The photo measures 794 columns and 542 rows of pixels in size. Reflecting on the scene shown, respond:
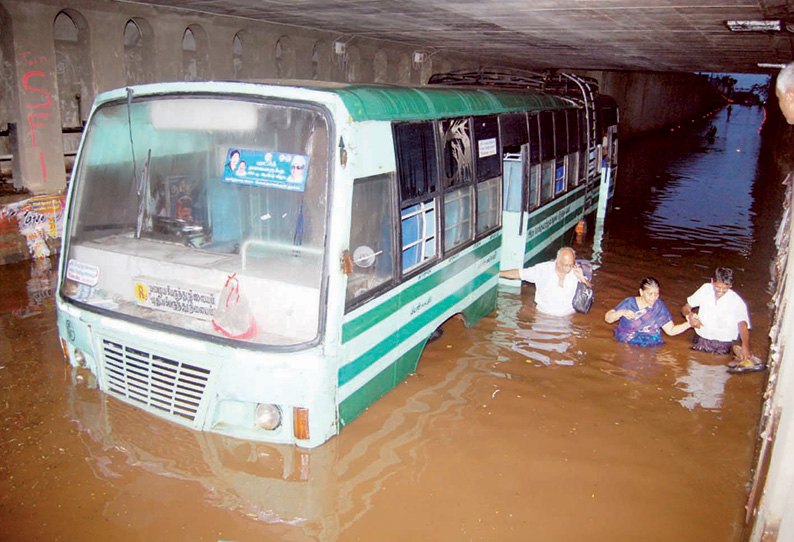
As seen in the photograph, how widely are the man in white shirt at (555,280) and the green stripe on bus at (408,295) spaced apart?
115cm

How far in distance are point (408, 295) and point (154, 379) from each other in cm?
210

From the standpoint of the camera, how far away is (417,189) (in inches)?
200

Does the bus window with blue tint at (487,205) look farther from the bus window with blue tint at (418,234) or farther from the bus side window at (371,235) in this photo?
the bus side window at (371,235)

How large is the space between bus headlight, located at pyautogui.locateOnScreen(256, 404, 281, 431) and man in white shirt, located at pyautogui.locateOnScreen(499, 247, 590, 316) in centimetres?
449

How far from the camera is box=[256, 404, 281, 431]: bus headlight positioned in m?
4.25

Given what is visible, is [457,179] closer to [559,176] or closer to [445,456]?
[445,456]

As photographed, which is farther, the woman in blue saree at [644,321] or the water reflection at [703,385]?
the woman in blue saree at [644,321]

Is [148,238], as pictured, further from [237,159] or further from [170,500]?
[170,500]

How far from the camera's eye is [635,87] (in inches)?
1531

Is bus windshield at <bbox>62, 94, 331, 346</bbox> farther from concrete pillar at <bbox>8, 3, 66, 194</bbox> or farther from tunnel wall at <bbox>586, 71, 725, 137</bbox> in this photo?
tunnel wall at <bbox>586, 71, 725, 137</bbox>

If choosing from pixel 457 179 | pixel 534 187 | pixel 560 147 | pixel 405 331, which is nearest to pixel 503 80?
pixel 560 147

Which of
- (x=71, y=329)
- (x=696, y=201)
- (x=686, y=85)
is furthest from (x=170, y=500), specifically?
(x=686, y=85)

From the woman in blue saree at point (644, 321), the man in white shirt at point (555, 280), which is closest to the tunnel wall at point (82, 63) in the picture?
the man in white shirt at point (555, 280)

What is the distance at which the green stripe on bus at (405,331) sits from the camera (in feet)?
14.8
